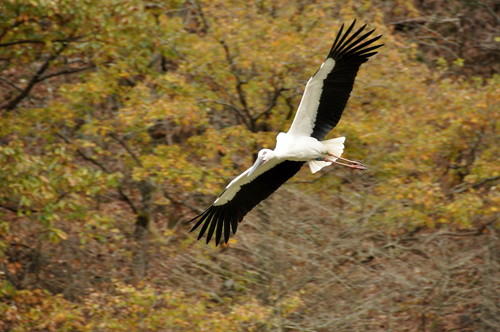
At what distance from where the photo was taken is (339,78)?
29.7ft

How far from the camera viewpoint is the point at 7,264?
12828 mm

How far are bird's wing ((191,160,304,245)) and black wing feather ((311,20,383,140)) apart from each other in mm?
686

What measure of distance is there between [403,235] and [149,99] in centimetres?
364

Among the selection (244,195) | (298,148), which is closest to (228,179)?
(244,195)

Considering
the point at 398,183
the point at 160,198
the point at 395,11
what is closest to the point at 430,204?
the point at 398,183

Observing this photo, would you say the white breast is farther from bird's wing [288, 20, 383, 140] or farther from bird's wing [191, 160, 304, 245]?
bird's wing [191, 160, 304, 245]

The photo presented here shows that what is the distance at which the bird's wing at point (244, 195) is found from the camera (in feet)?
32.2

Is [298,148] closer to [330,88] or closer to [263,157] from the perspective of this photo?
[263,157]

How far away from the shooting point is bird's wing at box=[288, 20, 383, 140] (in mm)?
8891

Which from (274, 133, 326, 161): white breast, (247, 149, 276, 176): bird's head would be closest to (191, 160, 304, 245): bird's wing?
(247, 149, 276, 176): bird's head

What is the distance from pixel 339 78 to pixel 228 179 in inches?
135

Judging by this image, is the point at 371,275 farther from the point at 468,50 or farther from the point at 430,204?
the point at 468,50

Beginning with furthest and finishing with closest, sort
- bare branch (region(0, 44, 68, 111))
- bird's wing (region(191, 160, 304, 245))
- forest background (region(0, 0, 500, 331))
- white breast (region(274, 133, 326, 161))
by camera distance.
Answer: bare branch (region(0, 44, 68, 111)) < forest background (region(0, 0, 500, 331)) < bird's wing (region(191, 160, 304, 245)) < white breast (region(274, 133, 326, 161))

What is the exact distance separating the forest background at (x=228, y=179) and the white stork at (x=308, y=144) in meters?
0.94
